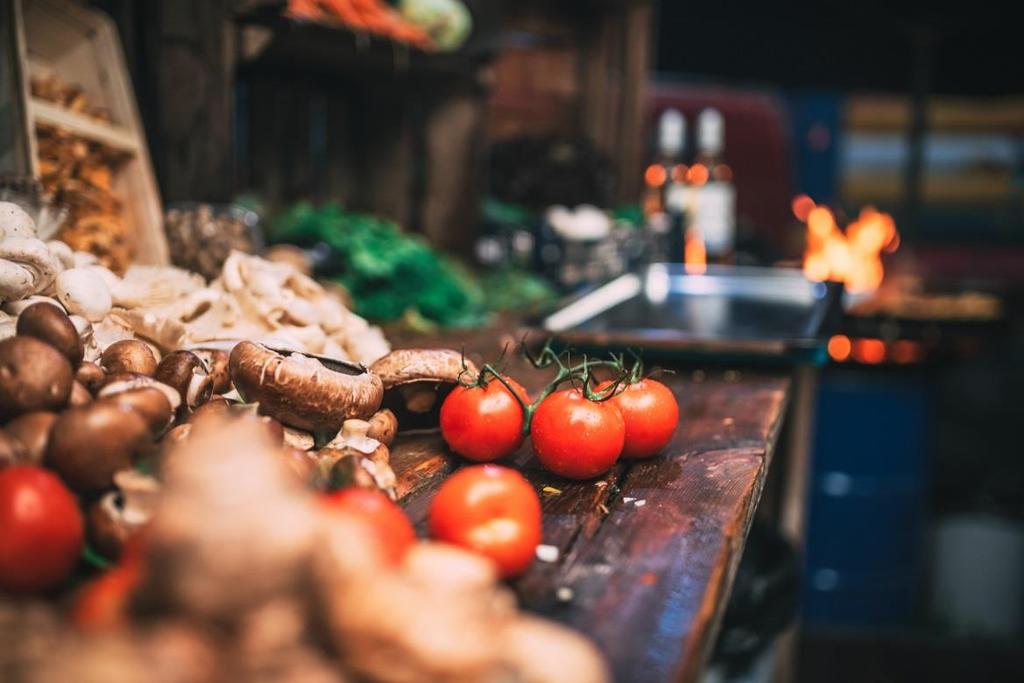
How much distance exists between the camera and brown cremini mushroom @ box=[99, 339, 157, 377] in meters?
1.71

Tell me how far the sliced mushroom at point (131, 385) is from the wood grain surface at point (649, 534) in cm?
42

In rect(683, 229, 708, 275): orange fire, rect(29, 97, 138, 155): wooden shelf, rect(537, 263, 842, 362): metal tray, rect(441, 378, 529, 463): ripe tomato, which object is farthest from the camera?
rect(683, 229, 708, 275): orange fire

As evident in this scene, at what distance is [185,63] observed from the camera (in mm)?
3205

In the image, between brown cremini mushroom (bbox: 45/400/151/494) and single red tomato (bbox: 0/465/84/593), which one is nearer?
single red tomato (bbox: 0/465/84/593)

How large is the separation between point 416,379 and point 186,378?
48cm

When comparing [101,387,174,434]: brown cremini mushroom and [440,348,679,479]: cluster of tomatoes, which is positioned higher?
[101,387,174,434]: brown cremini mushroom

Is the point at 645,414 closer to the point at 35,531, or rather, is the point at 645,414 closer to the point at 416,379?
the point at 416,379

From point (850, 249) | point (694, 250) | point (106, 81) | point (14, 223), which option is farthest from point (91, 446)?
point (850, 249)

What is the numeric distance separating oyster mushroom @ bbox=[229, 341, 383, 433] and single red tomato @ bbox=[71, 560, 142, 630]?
2.21 feet

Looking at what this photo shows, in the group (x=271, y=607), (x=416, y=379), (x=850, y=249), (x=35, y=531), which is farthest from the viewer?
(x=850, y=249)

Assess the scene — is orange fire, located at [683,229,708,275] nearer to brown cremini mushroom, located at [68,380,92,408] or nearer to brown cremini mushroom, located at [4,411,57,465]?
brown cremini mushroom, located at [68,380,92,408]

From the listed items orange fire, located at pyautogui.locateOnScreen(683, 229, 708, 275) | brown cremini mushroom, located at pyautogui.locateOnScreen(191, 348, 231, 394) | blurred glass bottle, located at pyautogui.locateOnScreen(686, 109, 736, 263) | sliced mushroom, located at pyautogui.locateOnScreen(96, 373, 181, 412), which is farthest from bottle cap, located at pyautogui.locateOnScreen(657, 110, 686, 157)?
sliced mushroom, located at pyautogui.locateOnScreen(96, 373, 181, 412)

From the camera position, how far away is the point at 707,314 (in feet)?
11.6

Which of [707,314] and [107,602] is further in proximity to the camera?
[707,314]
